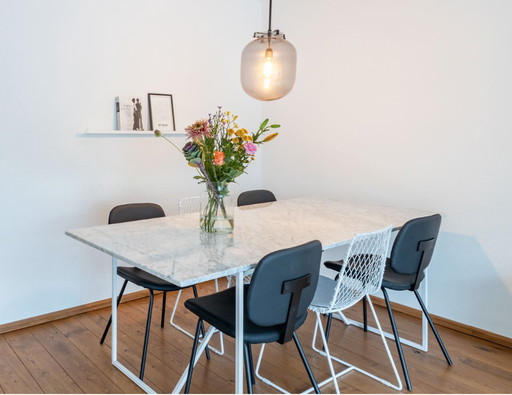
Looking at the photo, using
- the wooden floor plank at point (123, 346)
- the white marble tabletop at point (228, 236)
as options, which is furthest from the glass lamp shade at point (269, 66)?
the wooden floor plank at point (123, 346)

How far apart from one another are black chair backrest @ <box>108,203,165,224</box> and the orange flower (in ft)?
2.93

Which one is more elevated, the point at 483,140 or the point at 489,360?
the point at 483,140

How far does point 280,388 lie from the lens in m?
2.27

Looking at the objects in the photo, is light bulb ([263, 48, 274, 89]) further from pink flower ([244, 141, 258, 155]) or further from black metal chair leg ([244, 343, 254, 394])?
black metal chair leg ([244, 343, 254, 394])

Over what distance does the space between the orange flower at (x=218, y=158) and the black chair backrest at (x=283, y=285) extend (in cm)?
60

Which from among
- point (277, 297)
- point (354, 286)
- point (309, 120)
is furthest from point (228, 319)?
point (309, 120)

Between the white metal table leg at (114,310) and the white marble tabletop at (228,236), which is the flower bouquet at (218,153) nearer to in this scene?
the white marble tabletop at (228,236)

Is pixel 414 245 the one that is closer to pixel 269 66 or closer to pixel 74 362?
pixel 269 66

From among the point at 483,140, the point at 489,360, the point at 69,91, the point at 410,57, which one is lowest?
the point at 489,360

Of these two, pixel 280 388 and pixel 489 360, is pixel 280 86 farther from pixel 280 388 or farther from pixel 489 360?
pixel 489 360

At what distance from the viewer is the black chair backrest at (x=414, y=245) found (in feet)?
7.36

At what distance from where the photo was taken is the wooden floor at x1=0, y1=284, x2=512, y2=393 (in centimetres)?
229

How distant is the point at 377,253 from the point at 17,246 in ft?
7.31

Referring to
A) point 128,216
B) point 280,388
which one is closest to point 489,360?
point 280,388
